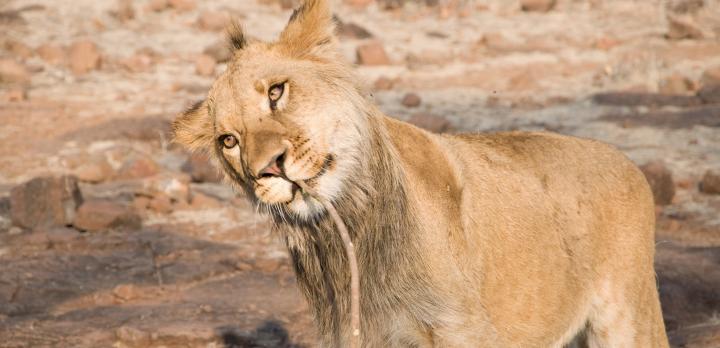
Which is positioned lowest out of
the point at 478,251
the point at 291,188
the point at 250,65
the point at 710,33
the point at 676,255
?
the point at 710,33

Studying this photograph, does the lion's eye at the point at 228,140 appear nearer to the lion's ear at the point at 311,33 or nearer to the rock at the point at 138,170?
the lion's ear at the point at 311,33

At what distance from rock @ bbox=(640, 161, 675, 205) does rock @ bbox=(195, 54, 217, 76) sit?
569 cm

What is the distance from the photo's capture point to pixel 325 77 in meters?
3.64

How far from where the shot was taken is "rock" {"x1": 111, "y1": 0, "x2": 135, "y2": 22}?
1479cm

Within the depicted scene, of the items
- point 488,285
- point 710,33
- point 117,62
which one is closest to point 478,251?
point 488,285

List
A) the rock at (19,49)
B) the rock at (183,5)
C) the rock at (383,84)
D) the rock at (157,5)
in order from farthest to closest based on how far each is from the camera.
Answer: the rock at (183,5), the rock at (157,5), the rock at (19,49), the rock at (383,84)

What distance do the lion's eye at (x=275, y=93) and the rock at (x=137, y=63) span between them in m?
9.90

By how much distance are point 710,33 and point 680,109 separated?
11.8 ft

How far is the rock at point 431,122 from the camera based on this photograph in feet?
34.1

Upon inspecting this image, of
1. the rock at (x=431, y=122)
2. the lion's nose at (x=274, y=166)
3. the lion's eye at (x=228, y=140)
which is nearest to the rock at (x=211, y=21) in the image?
the rock at (x=431, y=122)

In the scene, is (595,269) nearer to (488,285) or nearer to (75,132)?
(488,285)

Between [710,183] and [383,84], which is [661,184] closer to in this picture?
[710,183]

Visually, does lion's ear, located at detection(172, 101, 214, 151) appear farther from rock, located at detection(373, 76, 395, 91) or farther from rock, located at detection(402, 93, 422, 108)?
rock, located at detection(373, 76, 395, 91)

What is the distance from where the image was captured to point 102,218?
837 centimetres
